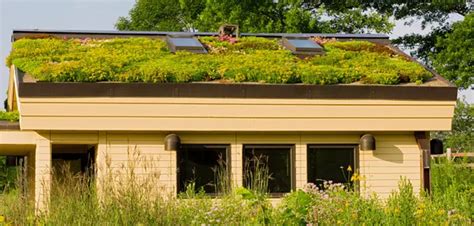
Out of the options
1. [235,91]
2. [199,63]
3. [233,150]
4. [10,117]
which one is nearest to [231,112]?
[235,91]

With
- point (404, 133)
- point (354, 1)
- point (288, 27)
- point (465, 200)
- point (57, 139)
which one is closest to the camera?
point (465, 200)

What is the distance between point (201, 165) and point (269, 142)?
1228 mm

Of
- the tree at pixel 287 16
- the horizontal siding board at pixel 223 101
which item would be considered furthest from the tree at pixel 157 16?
the horizontal siding board at pixel 223 101

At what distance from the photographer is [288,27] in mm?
28422

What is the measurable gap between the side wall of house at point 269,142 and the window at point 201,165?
0.36ft

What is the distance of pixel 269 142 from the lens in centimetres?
1433

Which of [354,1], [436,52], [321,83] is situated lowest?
[321,83]

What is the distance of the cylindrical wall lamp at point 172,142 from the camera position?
13.6m

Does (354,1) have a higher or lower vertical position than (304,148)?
higher

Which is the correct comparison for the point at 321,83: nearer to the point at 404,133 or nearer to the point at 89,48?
the point at 404,133

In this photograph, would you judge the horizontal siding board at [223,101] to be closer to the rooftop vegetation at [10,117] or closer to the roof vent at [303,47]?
the rooftop vegetation at [10,117]

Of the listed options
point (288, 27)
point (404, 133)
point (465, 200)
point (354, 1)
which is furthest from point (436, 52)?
point (465, 200)

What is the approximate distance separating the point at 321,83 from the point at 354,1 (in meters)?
17.2

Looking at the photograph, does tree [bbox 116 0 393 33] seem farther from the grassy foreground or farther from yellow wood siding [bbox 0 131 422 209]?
the grassy foreground
